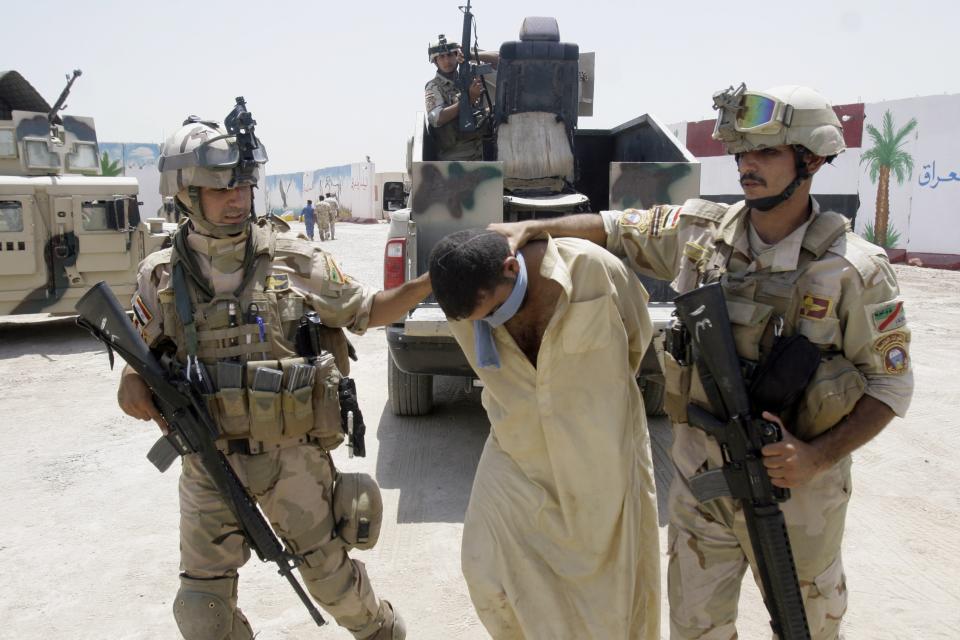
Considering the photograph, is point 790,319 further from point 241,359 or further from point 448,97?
point 448,97

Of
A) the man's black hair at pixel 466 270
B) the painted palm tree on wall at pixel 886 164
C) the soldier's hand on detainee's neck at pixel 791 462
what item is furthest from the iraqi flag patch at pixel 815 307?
the painted palm tree on wall at pixel 886 164

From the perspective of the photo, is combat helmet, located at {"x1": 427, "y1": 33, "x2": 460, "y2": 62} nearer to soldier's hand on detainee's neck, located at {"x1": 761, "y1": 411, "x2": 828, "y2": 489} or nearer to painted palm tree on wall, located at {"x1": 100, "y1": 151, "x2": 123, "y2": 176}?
soldier's hand on detainee's neck, located at {"x1": 761, "y1": 411, "x2": 828, "y2": 489}

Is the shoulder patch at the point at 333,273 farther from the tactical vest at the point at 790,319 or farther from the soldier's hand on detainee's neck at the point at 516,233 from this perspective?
the tactical vest at the point at 790,319

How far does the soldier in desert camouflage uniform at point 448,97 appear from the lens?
6500 mm

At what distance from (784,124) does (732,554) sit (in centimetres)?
126

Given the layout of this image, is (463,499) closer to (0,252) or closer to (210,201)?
(210,201)

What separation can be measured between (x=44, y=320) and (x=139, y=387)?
31.8 ft

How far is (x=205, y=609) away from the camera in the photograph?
2533mm

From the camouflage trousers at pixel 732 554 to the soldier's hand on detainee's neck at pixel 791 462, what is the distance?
0.12 meters

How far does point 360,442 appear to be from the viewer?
108 inches

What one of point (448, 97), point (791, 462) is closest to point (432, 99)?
point (448, 97)

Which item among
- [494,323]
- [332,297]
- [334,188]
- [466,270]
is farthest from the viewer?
[334,188]

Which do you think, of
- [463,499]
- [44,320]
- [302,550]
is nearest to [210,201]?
[302,550]

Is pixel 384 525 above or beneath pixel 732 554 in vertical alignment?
beneath
